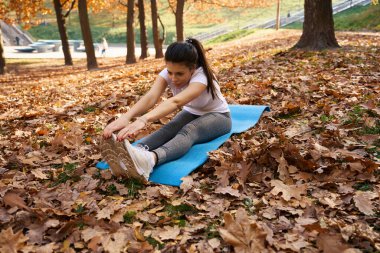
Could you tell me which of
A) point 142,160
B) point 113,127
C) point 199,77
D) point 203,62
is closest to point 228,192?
point 142,160

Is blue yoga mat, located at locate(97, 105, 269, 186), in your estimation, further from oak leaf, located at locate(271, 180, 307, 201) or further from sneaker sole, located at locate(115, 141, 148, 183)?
oak leaf, located at locate(271, 180, 307, 201)

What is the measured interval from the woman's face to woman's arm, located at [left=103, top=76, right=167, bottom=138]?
0.18 meters

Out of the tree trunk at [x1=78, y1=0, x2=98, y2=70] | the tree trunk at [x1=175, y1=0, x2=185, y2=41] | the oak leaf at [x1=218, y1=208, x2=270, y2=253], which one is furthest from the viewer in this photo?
the tree trunk at [x1=175, y1=0, x2=185, y2=41]

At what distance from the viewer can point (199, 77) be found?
3.72 metres

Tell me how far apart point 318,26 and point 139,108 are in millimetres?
6928

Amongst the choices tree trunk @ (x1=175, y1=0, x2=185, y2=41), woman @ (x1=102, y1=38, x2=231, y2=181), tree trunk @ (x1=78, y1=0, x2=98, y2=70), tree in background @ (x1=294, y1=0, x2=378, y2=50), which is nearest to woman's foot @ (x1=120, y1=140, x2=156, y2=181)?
woman @ (x1=102, y1=38, x2=231, y2=181)

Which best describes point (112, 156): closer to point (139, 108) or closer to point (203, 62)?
point (139, 108)

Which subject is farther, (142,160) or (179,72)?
(179,72)

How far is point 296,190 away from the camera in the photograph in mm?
2848

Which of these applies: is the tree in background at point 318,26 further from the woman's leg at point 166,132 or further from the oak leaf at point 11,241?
the oak leaf at point 11,241

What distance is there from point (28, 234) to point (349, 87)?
187 inches

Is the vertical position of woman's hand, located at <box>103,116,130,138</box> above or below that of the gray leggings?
above

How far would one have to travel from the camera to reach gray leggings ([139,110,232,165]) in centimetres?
352

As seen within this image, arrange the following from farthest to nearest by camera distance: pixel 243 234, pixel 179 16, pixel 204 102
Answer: pixel 179 16 < pixel 204 102 < pixel 243 234
